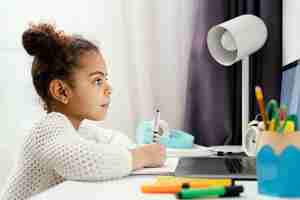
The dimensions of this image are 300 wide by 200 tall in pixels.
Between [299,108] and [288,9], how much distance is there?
70cm

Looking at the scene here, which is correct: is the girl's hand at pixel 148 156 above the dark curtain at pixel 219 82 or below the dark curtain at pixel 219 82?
below

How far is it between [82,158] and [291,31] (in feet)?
3.39

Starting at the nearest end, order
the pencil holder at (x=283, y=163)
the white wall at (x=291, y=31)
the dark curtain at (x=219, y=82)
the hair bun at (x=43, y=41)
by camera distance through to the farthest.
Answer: the pencil holder at (x=283, y=163), the hair bun at (x=43, y=41), the white wall at (x=291, y=31), the dark curtain at (x=219, y=82)

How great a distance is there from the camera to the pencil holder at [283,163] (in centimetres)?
71

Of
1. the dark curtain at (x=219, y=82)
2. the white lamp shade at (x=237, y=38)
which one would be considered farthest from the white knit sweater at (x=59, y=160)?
the dark curtain at (x=219, y=82)

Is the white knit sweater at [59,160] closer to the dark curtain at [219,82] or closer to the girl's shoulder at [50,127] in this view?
the girl's shoulder at [50,127]

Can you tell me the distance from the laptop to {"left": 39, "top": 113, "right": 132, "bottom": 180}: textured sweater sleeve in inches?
4.5

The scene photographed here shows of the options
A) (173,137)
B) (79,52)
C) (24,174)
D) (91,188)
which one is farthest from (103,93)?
(173,137)

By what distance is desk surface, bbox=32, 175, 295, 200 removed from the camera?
0.76m

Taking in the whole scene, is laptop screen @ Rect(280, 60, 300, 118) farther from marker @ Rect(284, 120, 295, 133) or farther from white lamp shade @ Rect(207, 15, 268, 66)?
marker @ Rect(284, 120, 295, 133)

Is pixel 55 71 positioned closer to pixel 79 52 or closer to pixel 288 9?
pixel 79 52

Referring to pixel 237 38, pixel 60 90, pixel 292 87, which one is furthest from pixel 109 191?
pixel 237 38

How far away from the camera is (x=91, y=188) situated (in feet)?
2.82

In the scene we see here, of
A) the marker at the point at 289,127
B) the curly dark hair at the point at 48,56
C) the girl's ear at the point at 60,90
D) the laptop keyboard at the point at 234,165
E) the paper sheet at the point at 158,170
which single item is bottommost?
the paper sheet at the point at 158,170
